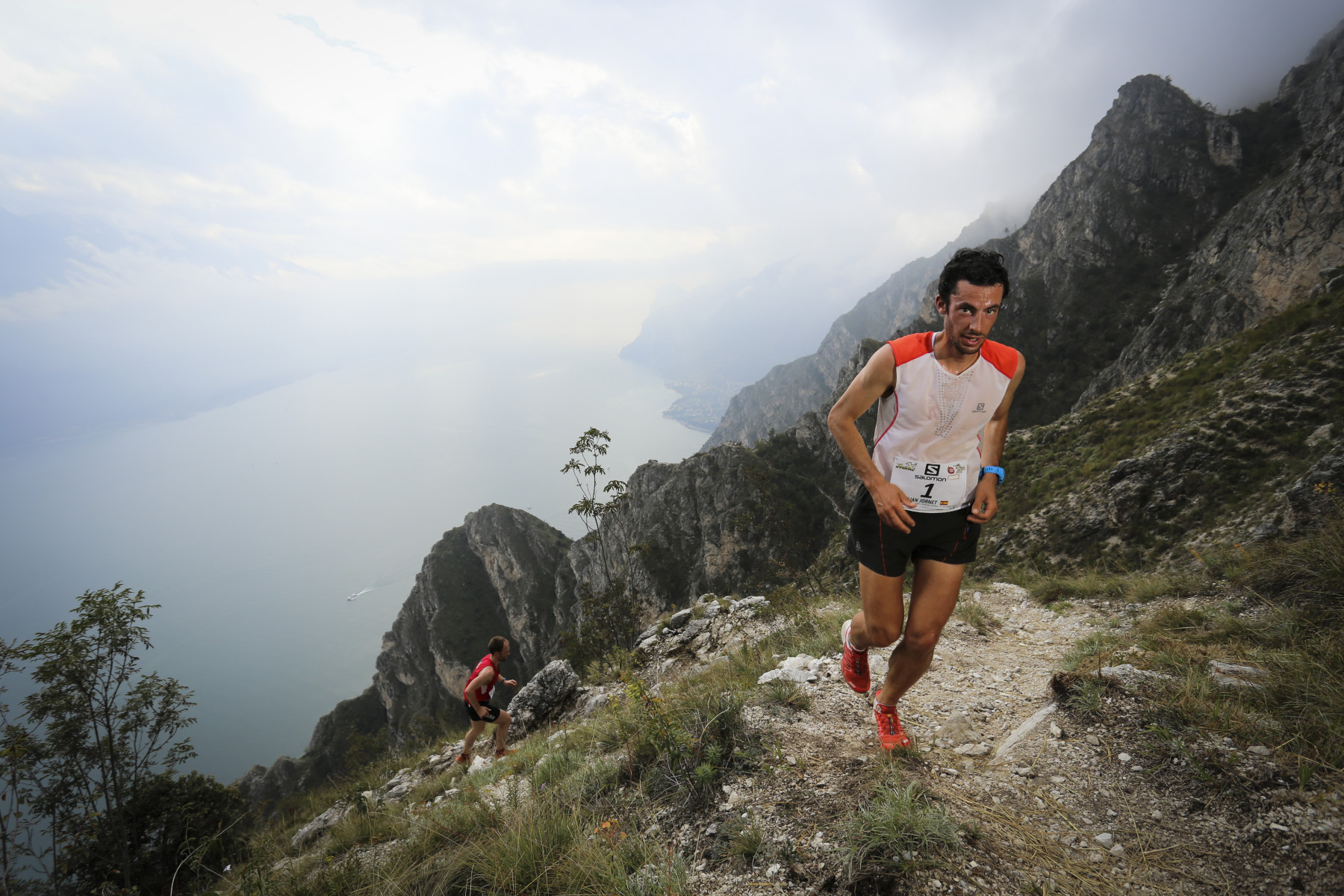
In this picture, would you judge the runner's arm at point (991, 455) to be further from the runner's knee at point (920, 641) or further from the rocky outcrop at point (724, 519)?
the rocky outcrop at point (724, 519)

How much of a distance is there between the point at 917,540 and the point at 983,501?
1.51ft

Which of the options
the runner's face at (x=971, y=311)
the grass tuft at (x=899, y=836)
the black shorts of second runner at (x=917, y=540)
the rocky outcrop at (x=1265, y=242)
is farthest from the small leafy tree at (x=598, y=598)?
the rocky outcrop at (x=1265, y=242)

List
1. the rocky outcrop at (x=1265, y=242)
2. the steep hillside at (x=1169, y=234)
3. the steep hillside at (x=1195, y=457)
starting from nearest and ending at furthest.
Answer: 1. the steep hillside at (x=1195, y=457)
2. the rocky outcrop at (x=1265, y=242)
3. the steep hillside at (x=1169, y=234)

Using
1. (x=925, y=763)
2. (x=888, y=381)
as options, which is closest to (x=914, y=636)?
(x=925, y=763)

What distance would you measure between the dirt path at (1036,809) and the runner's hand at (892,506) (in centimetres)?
137

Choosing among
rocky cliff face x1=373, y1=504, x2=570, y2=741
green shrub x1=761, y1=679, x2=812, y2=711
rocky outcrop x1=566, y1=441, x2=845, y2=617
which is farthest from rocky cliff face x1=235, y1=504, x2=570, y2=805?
green shrub x1=761, y1=679, x2=812, y2=711

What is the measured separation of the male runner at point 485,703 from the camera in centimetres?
804

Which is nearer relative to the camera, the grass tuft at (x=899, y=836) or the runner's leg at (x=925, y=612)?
the grass tuft at (x=899, y=836)

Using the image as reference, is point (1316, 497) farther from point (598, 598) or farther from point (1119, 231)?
point (1119, 231)

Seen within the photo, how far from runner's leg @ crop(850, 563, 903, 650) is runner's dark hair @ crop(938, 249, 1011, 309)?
1.62 m

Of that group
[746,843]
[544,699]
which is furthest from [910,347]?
[544,699]

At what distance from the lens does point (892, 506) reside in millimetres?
2621

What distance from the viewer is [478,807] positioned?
3.67m

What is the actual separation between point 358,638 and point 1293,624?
654 ft
